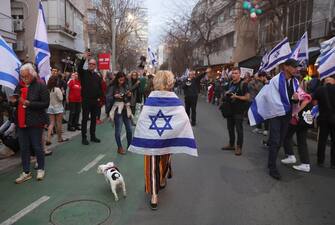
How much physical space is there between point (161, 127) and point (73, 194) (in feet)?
5.83

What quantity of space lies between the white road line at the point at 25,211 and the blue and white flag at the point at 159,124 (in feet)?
5.07

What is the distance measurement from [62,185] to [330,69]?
5365mm

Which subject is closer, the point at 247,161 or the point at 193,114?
the point at 247,161

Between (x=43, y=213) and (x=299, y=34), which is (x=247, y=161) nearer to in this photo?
(x=43, y=213)

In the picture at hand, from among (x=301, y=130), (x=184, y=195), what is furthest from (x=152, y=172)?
(x=301, y=130)

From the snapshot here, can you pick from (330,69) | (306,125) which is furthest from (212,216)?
(330,69)

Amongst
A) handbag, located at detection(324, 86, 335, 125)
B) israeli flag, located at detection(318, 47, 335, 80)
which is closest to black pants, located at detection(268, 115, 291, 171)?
handbag, located at detection(324, 86, 335, 125)

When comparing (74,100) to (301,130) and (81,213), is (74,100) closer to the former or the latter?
(81,213)

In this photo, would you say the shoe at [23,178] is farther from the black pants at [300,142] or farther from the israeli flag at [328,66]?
the israeli flag at [328,66]

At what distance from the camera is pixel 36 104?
17.8 ft

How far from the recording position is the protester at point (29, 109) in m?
5.45

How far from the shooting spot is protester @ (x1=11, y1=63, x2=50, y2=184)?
5.45 metres

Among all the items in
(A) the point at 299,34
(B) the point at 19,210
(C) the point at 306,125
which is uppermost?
(A) the point at 299,34

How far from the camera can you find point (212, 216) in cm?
436
